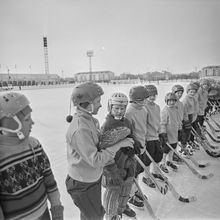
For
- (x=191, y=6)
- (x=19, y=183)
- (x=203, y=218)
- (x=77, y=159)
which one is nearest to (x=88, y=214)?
(x=77, y=159)

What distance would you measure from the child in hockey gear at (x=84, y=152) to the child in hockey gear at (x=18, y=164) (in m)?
0.27

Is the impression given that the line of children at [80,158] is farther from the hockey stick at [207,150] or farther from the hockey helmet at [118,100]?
the hockey stick at [207,150]

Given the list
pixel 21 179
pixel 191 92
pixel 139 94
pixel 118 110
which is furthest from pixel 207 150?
pixel 21 179

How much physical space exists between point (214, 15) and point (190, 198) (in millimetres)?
2562

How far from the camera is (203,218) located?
5.74ft

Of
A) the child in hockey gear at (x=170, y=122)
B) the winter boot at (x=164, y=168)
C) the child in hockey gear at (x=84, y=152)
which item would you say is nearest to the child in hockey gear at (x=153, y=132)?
the child in hockey gear at (x=170, y=122)

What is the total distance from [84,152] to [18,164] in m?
0.38

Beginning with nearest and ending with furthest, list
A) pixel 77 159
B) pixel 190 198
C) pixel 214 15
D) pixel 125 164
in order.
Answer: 1. pixel 77 159
2. pixel 125 164
3. pixel 190 198
4. pixel 214 15

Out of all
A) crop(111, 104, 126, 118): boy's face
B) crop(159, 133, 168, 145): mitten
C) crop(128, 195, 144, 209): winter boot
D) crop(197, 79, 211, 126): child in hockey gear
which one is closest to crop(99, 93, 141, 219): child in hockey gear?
crop(111, 104, 126, 118): boy's face

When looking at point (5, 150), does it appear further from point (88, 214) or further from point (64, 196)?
point (64, 196)

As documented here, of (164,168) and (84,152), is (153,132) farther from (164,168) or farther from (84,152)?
(84,152)

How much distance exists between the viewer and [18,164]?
2.96 ft

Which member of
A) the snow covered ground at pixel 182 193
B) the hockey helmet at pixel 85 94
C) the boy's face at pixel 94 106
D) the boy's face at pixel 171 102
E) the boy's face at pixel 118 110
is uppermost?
the hockey helmet at pixel 85 94

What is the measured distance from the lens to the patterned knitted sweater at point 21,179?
868 millimetres
